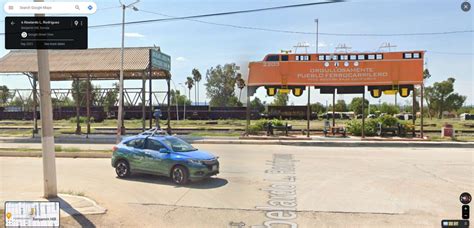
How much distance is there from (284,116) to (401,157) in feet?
145

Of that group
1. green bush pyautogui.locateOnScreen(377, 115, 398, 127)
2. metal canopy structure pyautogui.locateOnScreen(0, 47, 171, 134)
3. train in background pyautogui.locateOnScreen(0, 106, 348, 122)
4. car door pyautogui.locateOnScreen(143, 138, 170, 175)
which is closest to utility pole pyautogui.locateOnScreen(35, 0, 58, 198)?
car door pyautogui.locateOnScreen(143, 138, 170, 175)

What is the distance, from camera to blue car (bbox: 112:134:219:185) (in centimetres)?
1042

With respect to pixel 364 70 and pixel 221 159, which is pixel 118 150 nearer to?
pixel 221 159

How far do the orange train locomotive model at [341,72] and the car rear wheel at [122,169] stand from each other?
16.7m

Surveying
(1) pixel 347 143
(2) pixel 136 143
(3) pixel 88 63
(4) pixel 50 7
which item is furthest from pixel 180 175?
(3) pixel 88 63

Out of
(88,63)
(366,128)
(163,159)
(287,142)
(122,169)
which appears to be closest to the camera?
(163,159)

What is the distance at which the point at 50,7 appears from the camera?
7035 mm

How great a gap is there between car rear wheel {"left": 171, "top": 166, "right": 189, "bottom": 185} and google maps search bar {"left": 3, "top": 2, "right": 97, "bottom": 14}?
15.9 ft

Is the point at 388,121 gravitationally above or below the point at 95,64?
below

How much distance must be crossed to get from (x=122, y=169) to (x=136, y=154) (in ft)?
2.24

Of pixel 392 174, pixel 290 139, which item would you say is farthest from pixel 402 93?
pixel 392 174

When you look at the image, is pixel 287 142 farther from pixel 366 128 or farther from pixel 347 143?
pixel 366 128

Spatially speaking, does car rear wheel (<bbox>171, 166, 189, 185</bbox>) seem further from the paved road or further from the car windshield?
the car windshield

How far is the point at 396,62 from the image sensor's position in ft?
83.1
